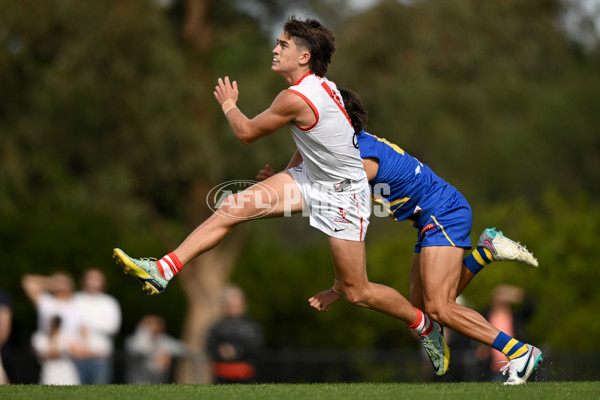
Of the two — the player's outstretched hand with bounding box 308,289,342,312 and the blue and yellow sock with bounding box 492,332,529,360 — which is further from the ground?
the player's outstretched hand with bounding box 308,289,342,312

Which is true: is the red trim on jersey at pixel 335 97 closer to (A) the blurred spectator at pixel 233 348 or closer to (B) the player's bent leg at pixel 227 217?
(B) the player's bent leg at pixel 227 217

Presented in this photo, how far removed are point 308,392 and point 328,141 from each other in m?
1.84

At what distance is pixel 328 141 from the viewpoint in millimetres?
6809

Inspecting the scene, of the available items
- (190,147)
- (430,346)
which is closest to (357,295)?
(430,346)

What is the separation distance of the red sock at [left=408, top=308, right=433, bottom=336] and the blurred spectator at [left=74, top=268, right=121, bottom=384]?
5.18 meters

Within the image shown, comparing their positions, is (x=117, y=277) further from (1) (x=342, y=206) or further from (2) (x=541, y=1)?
(2) (x=541, y=1)

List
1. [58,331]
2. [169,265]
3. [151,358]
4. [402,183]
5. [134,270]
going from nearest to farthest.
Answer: [134,270], [169,265], [402,183], [58,331], [151,358]

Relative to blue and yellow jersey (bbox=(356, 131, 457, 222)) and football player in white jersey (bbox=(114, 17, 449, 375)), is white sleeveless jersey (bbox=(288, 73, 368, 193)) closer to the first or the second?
football player in white jersey (bbox=(114, 17, 449, 375))

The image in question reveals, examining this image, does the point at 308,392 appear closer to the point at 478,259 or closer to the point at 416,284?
the point at 416,284

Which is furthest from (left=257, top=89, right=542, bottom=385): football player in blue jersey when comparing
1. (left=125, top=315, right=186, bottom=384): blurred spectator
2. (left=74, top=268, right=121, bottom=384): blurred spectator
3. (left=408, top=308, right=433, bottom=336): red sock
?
(left=125, top=315, right=186, bottom=384): blurred spectator

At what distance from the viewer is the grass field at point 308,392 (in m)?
6.07

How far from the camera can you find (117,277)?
18.2 metres

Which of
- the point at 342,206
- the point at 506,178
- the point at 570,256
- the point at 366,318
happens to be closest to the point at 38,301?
the point at 342,206

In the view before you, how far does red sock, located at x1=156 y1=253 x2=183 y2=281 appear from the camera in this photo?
22.2 ft
